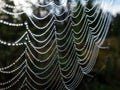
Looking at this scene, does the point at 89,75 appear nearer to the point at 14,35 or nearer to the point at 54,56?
the point at 54,56

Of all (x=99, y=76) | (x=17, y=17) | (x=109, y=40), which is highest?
(x=17, y=17)

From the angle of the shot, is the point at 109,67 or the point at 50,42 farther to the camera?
the point at 109,67

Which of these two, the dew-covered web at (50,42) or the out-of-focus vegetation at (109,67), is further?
the out-of-focus vegetation at (109,67)

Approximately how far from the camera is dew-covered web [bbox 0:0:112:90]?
7.84 ft

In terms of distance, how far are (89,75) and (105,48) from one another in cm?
33

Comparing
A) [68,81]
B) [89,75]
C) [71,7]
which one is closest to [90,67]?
[89,75]

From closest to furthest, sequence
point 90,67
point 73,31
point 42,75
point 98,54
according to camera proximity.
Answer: point 42,75, point 73,31, point 90,67, point 98,54

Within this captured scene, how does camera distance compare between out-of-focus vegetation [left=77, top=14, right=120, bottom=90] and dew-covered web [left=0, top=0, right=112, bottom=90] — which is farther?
out-of-focus vegetation [left=77, top=14, right=120, bottom=90]

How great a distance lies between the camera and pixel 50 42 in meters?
2.67

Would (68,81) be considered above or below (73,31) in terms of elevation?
below

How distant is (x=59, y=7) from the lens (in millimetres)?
2633

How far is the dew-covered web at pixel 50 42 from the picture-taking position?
239cm

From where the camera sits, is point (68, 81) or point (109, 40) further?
point (109, 40)

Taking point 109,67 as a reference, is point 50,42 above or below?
above
